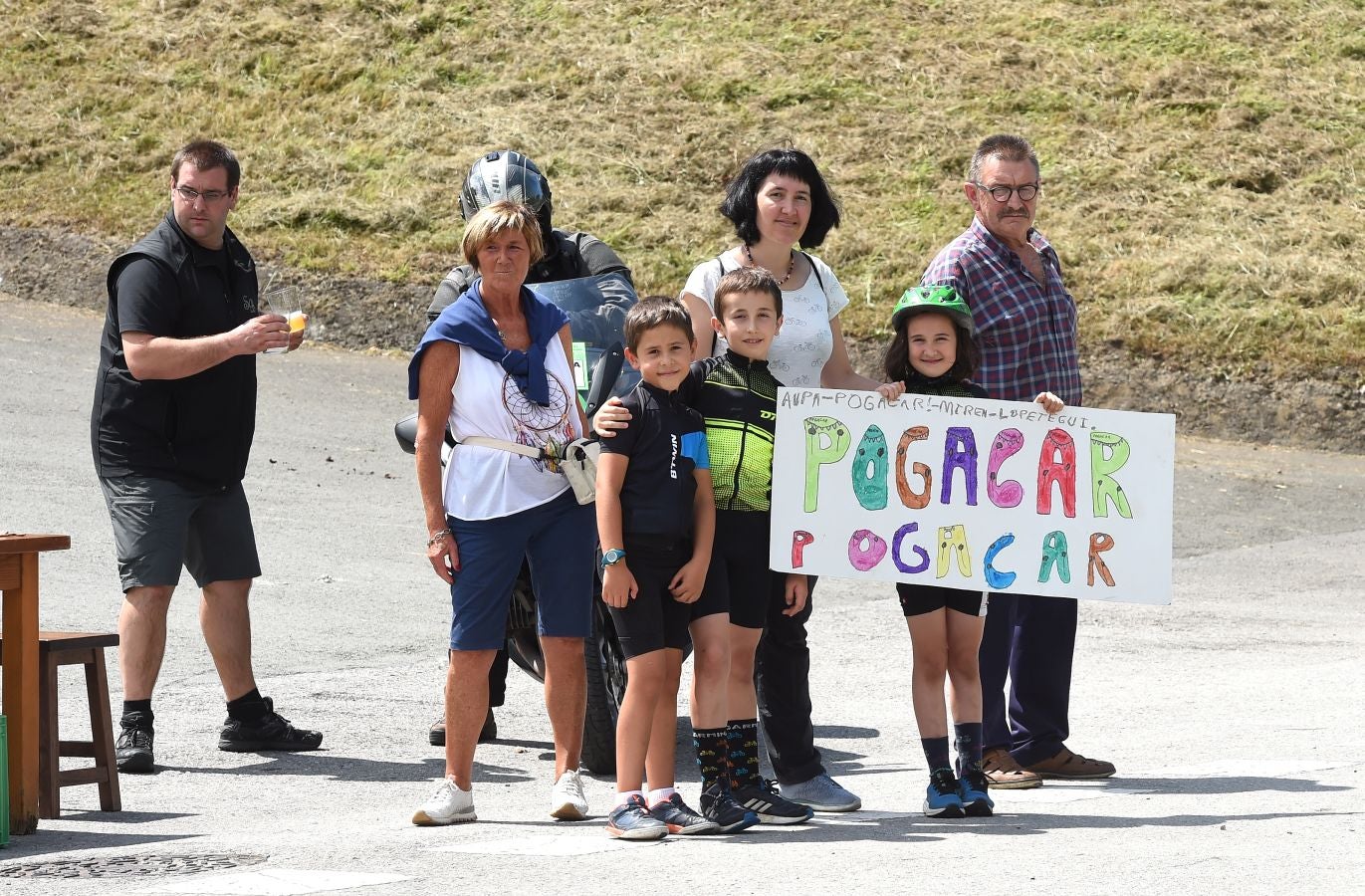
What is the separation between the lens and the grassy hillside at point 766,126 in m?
20.1

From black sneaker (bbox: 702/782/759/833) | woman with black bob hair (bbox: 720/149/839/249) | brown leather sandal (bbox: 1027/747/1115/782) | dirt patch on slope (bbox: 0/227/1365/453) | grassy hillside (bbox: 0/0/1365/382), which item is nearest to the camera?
black sneaker (bbox: 702/782/759/833)

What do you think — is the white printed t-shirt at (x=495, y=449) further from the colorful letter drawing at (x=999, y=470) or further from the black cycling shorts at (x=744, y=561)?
the colorful letter drawing at (x=999, y=470)

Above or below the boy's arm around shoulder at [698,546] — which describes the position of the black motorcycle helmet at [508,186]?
above

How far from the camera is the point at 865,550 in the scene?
243 inches

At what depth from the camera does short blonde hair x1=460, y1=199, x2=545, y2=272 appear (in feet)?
19.5

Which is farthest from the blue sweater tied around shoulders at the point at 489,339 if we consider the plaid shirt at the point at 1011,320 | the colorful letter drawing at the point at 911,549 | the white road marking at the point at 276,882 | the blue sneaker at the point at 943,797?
the blue sneaker at the point at 943,797

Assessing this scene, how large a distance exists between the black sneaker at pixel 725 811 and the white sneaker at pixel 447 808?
768 mm

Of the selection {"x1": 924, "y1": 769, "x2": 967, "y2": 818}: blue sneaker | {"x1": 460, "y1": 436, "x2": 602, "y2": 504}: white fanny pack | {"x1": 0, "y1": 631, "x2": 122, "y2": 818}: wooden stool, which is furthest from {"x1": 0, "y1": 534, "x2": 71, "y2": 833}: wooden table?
{"x1": 924, "y1": 769, "x2": 967, "y2": 818}: blue sneaker

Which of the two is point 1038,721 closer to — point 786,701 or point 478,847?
point 786,701

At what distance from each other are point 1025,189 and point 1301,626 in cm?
466

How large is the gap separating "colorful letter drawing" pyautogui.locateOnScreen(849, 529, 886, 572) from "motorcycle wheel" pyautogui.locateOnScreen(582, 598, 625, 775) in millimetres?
1057

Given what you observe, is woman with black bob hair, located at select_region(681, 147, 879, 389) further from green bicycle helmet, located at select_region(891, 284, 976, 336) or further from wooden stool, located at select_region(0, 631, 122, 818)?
wooden stool, located at select_region(0, 631, 122, 818)

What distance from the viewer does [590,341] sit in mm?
7051

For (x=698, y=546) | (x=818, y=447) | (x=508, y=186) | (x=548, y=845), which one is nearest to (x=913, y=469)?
(x=818, y=447)
